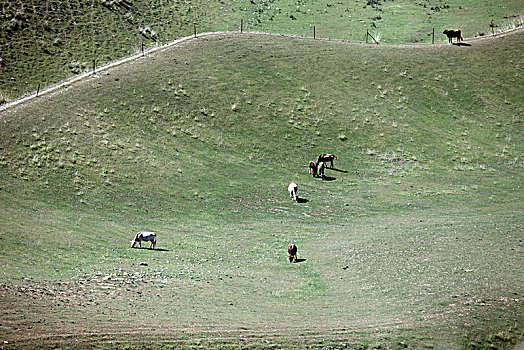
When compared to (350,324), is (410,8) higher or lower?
higher

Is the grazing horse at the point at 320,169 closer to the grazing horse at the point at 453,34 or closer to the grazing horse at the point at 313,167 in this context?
the grazing horse at the point at 313,167

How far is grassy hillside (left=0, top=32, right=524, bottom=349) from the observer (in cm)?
2050

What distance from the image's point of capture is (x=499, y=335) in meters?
20.0

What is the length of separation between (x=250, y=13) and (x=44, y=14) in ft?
102

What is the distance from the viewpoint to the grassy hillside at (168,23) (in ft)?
252

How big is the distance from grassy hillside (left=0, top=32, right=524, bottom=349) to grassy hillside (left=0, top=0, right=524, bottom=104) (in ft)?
48.3

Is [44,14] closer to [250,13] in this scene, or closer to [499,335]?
[250,13]

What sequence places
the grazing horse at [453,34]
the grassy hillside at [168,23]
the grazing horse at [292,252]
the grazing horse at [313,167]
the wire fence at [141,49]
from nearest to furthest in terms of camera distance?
the grazing horse at [292,252], the grazing horse at [313,167], the wire fence at [141,49], the grazing horse at [453,34], the grassy hillside at [168,23]

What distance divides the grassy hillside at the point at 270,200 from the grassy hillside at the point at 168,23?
48.3 ft

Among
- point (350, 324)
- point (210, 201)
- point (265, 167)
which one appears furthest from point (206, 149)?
point (350, 324)

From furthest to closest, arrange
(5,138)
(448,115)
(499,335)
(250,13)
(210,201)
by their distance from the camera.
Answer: (250,13), (448,115), (5,138), (210,201), (499,335)

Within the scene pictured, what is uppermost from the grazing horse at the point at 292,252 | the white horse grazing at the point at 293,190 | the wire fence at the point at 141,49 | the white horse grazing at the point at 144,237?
the wire fence at the point at 141,49

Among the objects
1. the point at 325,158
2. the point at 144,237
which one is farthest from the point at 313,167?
the point at 144,237

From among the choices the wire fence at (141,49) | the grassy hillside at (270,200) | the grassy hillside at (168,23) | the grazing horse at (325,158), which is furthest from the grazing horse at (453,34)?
the grazing horse at (325,158)
